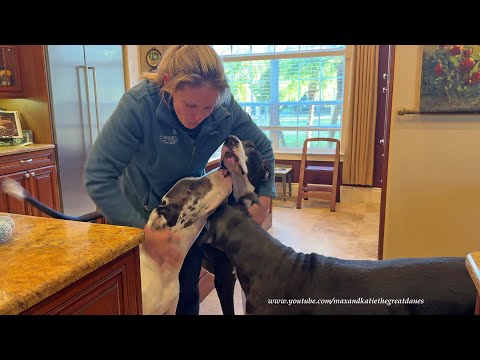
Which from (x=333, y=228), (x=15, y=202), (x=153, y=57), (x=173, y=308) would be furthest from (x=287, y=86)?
(x=15, y=202)

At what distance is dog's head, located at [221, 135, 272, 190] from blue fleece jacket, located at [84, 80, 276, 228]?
0.15 feet

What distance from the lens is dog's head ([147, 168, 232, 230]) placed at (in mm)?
1778

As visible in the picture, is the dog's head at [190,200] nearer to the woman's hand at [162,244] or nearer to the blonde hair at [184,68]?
the woman's hand at [162,244]

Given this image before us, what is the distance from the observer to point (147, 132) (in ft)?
5.45

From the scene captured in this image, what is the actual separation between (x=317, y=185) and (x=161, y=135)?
1962 millimetres

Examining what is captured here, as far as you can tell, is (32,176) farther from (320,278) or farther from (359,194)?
(359,194)

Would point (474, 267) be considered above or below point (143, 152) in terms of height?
below

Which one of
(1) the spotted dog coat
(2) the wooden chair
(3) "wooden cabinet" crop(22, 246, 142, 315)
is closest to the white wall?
(2) the wooden chair

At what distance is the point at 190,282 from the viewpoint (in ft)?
6.40

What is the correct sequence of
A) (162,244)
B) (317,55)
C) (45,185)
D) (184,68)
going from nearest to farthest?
(184,68), (162,244), (317,55), (45,185)
